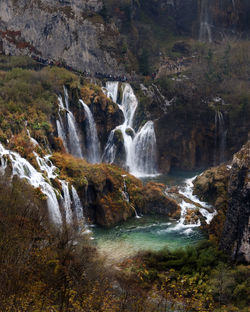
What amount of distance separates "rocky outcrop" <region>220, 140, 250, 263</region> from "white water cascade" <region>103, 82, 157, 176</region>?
1915cm

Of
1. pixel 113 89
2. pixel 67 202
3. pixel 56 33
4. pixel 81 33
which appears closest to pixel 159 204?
pixel 67 202

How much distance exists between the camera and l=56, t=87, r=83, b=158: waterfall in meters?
32.2

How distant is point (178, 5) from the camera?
218 ft

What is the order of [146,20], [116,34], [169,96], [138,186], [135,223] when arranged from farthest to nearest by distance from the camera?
[146,20] < [116,34] < [169,96] < [138,186] < [135,223]

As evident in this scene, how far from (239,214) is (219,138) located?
2551cm

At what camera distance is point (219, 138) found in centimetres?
4416

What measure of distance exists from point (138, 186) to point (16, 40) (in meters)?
28.9

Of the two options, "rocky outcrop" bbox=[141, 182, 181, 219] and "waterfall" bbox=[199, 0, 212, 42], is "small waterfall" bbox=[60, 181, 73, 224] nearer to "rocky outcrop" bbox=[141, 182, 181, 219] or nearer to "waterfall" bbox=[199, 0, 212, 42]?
"rocky outcrop" bbox=[141, 182, 181, 219]

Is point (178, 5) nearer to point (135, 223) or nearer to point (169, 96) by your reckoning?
point (169, 96)

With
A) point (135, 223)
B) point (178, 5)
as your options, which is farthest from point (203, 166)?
point (178, 5)

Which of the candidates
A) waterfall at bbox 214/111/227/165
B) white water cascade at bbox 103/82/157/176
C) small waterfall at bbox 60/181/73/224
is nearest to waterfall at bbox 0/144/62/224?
small waterfall at bbox 60/181/73/224

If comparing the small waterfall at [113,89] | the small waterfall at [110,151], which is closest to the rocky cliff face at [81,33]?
the small waterfall at [113,89]

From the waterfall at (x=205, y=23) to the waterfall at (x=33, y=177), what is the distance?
2065 inches

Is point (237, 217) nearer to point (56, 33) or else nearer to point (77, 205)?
point (77, 205)
